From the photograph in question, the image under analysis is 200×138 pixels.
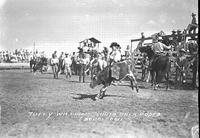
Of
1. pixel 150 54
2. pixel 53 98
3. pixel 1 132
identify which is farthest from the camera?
pixel 150 54

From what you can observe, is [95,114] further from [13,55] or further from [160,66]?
[13,55]

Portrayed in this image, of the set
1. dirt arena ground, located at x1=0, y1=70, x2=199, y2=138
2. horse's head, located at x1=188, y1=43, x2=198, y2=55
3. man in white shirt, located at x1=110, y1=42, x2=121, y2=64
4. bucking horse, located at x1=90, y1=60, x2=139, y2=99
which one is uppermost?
horse's head, located at x1=188, y1=43, x2=198, y2=55

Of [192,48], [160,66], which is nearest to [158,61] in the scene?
[160,66]

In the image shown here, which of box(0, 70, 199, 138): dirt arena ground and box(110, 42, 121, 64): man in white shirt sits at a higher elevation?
box(110, 42, 121, 64): man in white shirt

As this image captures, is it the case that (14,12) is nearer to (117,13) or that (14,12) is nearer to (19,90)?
(19,90)

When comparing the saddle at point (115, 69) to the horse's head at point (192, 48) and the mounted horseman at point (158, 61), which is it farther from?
the horse's head at point (192, 48)

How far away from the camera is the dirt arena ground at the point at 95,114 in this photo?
4.73 m

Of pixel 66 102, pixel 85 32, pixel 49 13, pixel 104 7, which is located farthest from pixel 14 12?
pixel 66 102

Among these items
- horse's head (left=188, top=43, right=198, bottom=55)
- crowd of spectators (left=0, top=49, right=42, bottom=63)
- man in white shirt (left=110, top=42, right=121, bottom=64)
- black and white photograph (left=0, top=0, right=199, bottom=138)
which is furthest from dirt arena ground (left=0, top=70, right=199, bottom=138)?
crowd of spectators (left=0, top=49, right=42, bottom=63)

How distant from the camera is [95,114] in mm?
5227

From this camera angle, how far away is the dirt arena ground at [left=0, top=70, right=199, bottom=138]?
4734mm

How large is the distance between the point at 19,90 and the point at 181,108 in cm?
443

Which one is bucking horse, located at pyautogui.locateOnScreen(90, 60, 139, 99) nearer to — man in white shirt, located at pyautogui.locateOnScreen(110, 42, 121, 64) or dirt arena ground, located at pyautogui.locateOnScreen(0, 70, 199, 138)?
man in white shirt, located at pyautogui.locateOnScreen(110, 42, 121, 64)

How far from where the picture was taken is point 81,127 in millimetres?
4848
